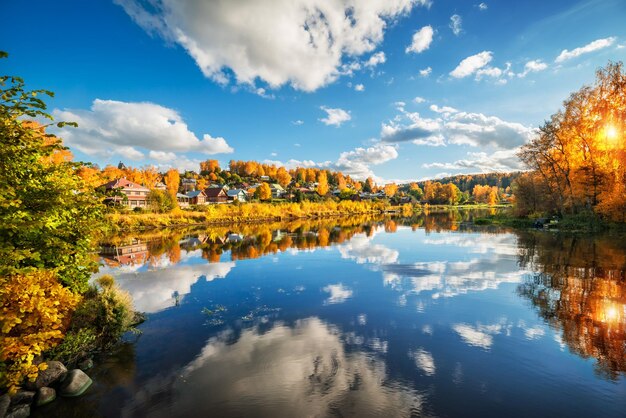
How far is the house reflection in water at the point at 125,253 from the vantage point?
26.8 metres

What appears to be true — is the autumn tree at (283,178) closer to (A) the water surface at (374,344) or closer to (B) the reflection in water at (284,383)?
(A) the water surface at (374,344)

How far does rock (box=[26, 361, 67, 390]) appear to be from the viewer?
803 centimetres

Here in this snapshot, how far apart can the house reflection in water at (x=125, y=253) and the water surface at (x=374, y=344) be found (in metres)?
5.00

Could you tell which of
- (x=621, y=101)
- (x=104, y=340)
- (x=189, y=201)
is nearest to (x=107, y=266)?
(x=104, y=340)

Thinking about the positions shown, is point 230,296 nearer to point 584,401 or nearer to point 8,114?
point 8,114

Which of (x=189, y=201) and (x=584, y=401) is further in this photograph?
(x=189, y=201)

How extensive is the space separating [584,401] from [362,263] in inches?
679

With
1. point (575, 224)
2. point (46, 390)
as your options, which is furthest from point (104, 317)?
point (575, 224)

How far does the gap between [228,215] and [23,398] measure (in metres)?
61.5

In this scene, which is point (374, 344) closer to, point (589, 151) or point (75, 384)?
point (75, 384)

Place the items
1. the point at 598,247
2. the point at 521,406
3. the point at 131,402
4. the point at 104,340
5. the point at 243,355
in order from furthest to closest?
the point at 598,247, the point at 104,340, the point at 243,355, the point at 131,402, the point at 521,406

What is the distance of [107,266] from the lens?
2503 cm

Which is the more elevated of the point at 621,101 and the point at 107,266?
the point at 621,101

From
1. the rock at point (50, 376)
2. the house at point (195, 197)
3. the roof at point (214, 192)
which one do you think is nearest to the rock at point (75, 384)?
the rock at point (50, 376)
